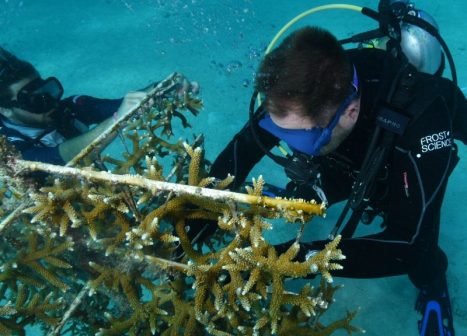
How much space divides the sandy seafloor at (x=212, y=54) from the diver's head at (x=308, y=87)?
120 inches

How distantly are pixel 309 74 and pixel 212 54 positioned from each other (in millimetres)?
9578

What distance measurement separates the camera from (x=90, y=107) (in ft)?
17.8

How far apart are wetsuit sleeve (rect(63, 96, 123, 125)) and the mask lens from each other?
657 mm

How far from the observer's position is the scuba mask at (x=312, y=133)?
107 inches

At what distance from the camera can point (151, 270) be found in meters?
2.81

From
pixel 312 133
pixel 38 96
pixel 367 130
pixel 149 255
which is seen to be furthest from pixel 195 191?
pixel 38 96

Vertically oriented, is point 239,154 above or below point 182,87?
below

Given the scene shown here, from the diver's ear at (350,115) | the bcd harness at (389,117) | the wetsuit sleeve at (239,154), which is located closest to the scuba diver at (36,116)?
the wetsuit sleeve at (239,154)

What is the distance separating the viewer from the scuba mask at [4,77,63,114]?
14.5 ft

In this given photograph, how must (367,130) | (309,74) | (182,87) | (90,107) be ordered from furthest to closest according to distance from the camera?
(90,107)
(182,87)
(367,130)
(309,74)

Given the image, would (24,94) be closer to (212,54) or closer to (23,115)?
(23,115)

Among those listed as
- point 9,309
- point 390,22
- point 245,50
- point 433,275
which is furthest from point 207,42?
point 9,309

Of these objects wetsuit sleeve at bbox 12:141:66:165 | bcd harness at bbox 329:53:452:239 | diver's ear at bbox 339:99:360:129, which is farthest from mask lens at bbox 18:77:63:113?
bcd harness at bbox 329:53:452:239

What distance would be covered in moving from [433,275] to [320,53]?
2.95 meters
